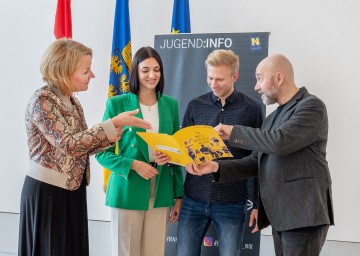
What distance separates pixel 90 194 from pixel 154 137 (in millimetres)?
2394

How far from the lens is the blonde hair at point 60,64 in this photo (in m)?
1.98

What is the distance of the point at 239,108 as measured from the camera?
2555 millimetres

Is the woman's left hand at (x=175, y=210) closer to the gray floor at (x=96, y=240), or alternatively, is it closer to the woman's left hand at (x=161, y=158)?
the woman's left hand at (x=161, y=158)

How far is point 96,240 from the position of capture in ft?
14.3

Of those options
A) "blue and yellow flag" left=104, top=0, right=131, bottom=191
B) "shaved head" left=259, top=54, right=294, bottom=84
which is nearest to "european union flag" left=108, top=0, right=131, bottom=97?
"blue and yellow flag" left=104, top=0, right=131, bottom=191

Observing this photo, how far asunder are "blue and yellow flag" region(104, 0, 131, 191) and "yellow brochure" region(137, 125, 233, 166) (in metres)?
1.54

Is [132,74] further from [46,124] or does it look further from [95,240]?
[95,240]

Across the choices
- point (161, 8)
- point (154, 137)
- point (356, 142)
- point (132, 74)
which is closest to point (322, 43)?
point (356, 142)

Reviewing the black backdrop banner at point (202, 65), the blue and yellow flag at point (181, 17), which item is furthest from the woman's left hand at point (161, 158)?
the blue and yellow flag at point (181, 17)

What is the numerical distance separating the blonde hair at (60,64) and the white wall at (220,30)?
2.19 meters

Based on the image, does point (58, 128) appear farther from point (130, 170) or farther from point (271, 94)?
point (271, 94)

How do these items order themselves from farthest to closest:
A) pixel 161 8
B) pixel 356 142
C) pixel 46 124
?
pixel 161 8
pixel 356 142
pixel 46 124

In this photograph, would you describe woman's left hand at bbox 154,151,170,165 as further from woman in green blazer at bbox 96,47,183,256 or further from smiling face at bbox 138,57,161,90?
smiling face at bbox 138,57,161,90

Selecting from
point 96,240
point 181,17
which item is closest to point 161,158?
point 181,17
